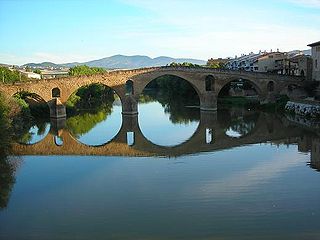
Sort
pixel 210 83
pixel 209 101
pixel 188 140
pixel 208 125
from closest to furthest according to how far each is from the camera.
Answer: pixel 188 140
pixel 208 125
pixel 209 101
pixel 210 83

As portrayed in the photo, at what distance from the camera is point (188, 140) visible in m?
25.9

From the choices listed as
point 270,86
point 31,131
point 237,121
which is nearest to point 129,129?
point 31,131

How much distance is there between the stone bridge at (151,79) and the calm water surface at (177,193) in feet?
51.0

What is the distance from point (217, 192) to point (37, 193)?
5.75 metres

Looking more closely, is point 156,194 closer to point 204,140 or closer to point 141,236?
point 141,236

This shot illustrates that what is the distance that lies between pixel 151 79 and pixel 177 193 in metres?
28.1

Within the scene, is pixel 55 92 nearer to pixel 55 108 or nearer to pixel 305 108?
pixel 55 108

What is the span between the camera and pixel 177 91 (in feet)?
204

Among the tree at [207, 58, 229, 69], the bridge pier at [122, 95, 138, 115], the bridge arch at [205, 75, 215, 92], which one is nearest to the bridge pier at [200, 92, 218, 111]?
the bridge arch at [205, 75, 215, 92]

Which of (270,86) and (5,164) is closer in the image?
(5,164)

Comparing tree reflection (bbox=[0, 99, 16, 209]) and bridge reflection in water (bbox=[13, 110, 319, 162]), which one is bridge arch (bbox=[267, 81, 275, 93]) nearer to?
bridge reflection in water (bbox=[13, 110, 319, 162])

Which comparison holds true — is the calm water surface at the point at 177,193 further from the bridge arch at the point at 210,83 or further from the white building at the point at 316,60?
the bridge arch at the point at 210,83

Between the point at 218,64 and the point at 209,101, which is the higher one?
the point at 218,64

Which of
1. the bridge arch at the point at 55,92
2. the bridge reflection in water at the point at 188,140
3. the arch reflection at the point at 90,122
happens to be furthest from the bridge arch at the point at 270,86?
the bridge arch at the point at 55,92
